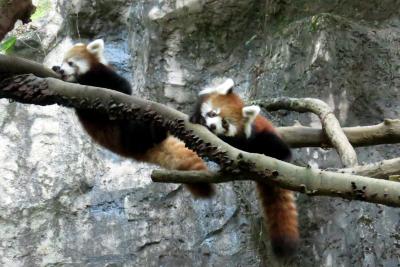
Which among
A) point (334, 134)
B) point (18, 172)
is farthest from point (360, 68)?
point (18, 172)

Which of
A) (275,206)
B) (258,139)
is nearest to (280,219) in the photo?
(275,206)

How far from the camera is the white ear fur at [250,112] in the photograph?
10.2 feet

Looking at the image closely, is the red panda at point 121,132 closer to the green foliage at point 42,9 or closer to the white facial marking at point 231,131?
the white facial marking at point 231,131

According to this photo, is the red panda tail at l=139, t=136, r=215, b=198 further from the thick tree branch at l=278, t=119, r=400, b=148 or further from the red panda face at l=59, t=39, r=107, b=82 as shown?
the red panda face at l=59, t=39, r=107, b=82

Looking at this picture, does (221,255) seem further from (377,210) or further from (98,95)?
(98,95)

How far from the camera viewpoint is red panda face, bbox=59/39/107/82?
3.39 meters

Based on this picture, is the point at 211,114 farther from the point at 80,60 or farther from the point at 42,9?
the point at 42,9

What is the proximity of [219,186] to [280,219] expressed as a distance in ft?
6.95

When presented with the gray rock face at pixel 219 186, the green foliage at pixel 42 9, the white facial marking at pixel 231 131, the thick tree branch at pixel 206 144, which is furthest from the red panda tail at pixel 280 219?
the green foliage at pixel 42 9

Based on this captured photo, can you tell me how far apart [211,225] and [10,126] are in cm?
190

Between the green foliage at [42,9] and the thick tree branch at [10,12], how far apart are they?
4.53 meters

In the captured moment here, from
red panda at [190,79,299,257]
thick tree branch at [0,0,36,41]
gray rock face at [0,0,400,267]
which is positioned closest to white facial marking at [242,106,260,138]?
red panda at [190,79,299,257]

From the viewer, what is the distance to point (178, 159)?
2861 mm

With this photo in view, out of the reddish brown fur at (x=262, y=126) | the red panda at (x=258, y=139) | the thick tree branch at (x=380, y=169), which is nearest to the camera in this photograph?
the thick tree branch at (x=380, y=169)
